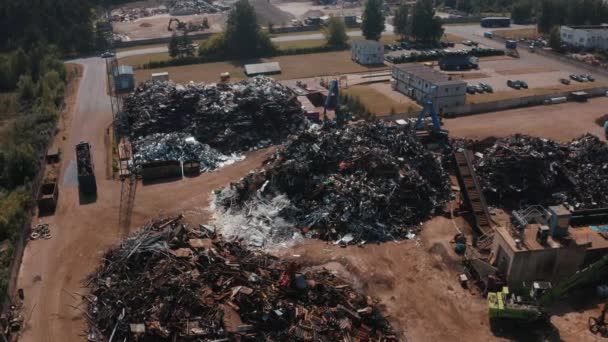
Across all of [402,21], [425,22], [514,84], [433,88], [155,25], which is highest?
[425,22]

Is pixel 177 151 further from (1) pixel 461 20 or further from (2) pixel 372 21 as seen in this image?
(1) pixel 461 20

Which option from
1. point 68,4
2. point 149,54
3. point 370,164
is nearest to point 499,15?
point 149,54

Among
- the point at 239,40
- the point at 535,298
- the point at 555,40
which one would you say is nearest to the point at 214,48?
the point at 239,40

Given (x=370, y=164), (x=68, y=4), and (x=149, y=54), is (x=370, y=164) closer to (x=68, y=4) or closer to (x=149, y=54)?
(x=149, y=54)

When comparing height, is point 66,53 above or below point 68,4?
below

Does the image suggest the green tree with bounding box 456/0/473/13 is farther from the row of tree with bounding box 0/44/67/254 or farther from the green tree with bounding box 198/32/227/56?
the row of tree with bounding box 0/44/67/254

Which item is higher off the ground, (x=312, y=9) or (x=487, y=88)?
(x=312, y=9)

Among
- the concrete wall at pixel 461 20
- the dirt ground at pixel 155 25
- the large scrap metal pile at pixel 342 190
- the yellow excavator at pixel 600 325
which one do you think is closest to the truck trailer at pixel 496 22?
the concrete wall at pixel 461 20
